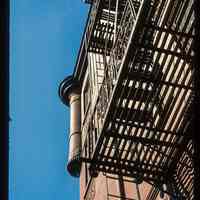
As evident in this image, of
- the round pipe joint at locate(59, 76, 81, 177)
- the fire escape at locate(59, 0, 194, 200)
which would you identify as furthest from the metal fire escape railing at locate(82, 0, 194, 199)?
the round pipe joint at locate(59, 76, 81, 177)

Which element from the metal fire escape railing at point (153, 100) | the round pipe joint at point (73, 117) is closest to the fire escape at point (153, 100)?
the metal fire escape railing at point (153, 100)

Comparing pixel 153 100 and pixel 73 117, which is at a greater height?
pixel 153 100

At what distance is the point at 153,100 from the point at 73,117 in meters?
15.4

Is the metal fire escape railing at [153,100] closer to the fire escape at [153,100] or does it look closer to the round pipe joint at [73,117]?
the fire escape at [153,100]

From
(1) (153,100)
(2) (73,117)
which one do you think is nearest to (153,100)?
(1) (153,100)

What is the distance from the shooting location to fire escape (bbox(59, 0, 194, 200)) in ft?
25.9

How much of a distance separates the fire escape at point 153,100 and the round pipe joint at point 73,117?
10.1 meters

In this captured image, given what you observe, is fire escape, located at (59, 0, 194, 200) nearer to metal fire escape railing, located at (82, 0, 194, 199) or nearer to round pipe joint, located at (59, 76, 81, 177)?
metal fire escape railing, located at (82, 0, 194, 199)

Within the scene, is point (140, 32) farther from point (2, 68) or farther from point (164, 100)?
point (2, 68)

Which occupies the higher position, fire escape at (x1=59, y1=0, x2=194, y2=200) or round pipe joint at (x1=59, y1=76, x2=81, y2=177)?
fire escape at (x1=59, y1=0, x2=194, y2=200)

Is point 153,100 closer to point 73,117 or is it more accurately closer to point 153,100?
point 153,100

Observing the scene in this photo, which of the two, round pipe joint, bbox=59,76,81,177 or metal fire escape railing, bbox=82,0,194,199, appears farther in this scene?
round pipe joint, bbox=59,76,81,177

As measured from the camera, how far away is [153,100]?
345 inches

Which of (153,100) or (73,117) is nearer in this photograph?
(153,100)
